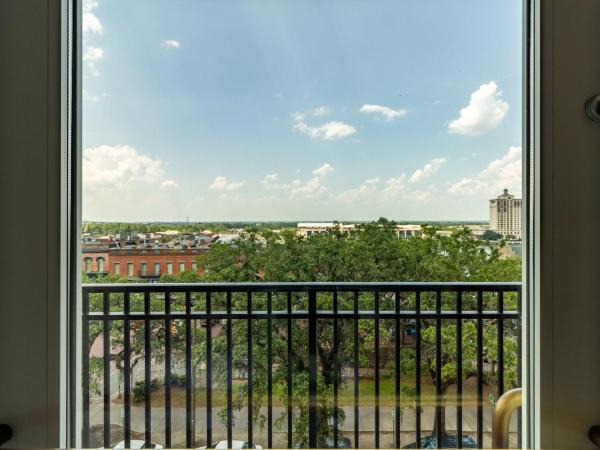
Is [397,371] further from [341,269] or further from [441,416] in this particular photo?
[341,269]

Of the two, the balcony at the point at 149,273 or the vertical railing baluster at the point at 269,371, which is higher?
the balcony at the point at 149,273

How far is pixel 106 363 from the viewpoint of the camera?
75cm

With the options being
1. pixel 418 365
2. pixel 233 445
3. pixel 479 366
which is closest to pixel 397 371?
pixel 418 365

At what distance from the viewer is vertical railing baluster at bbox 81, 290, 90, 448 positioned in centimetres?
73

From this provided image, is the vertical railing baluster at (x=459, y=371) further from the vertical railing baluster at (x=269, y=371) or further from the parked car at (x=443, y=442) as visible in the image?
the vertical railing baluster at (x=269, y=371)

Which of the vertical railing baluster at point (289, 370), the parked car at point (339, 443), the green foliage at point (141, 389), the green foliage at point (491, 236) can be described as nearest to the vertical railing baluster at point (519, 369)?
the green foliage at point (491, 236)

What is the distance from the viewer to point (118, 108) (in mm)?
754

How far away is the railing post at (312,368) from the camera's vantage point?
30.7 inches

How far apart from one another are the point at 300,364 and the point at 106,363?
0.40 metres

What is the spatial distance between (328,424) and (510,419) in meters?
0.37
